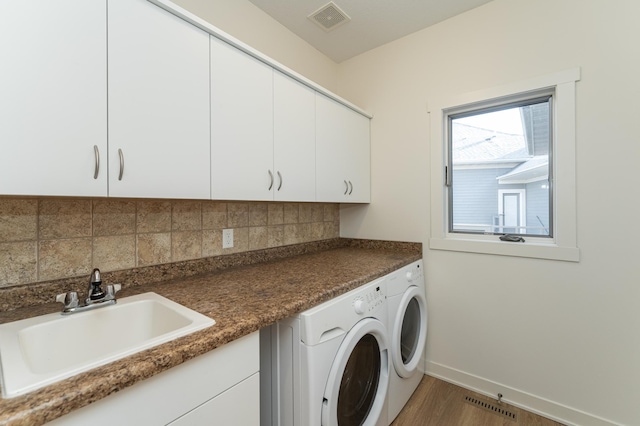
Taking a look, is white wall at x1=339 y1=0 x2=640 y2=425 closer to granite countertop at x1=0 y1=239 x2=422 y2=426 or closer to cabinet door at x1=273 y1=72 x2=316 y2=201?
granite countertop at x1=0 y1=239 x2=422 y2=426

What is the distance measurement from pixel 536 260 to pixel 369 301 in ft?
3.83

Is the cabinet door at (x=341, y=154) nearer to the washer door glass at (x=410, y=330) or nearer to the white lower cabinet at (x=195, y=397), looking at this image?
the washer door glass at (x=410, y=330)

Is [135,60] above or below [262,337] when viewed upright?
above

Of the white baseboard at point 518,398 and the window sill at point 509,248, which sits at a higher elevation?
the window sill at point 509,248

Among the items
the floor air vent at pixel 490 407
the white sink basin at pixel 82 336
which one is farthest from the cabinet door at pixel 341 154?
the floor air vent at pixel 490 407

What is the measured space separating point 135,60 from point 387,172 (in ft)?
5.93

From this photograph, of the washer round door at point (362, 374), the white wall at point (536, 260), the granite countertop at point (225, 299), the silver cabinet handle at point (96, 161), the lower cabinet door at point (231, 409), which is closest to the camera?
the granite countertop at point (225, 299)

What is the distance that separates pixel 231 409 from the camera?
2.64 feet

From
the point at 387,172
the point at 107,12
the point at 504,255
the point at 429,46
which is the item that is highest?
the point at 429,46

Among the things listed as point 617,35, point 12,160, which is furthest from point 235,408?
point 617,35

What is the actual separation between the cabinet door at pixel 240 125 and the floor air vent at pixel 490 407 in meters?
1.87

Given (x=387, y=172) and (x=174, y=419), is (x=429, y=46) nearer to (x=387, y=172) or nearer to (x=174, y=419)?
(x=387, y=172)

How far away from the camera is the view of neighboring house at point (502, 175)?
172cm

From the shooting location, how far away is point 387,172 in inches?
88.6
